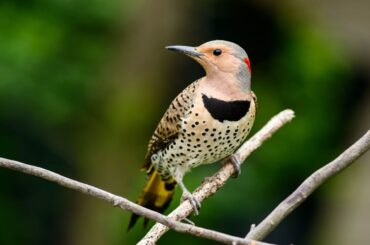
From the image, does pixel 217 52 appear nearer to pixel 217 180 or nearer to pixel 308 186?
pixel 217 180

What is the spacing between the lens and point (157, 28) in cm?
591

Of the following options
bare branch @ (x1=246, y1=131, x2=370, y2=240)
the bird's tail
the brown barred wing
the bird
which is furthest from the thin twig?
the bird's tail

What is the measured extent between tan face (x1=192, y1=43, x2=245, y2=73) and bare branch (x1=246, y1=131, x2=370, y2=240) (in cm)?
100

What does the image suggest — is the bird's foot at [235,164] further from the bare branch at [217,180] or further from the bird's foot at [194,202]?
the bird's foot at [194,202]

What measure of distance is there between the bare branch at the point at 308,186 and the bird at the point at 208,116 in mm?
949

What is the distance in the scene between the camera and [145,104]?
596 cm

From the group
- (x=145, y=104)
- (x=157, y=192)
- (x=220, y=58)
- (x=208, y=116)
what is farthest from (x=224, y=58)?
(x=145, y=104)

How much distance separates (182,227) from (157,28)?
373 centimetres

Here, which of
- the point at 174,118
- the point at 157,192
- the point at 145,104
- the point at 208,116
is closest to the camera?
the point at 208,116

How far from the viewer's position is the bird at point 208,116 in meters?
3.24

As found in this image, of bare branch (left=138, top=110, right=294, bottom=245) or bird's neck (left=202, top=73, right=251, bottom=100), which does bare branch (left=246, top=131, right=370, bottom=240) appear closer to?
bare branch (left=138, top=110, right=294, bottom=245)

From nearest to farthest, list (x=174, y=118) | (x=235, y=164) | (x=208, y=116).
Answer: (x=208, y=116)
(x=174, y=118)
(x=235, y=164)

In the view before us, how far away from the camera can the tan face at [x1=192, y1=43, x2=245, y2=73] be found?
323 centimetres

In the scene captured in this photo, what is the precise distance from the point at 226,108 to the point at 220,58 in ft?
0.72
